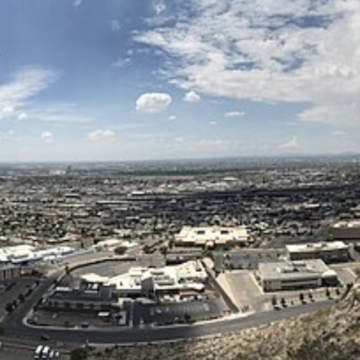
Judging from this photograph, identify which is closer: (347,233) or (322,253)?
(322,253)

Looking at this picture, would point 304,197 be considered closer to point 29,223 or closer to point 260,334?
point 29,223

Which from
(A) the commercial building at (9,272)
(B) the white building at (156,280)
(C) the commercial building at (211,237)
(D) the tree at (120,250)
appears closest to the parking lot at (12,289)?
(A) the commercial building at (9,272)

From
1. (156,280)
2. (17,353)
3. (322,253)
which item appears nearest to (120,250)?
(156,280)

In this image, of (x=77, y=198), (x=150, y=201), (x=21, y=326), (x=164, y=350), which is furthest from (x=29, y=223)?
(x=164, y=350)

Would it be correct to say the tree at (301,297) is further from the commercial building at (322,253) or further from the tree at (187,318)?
the commercial building at (322,253)

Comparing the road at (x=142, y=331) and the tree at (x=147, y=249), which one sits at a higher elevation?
the tree at (x=147, y=249)

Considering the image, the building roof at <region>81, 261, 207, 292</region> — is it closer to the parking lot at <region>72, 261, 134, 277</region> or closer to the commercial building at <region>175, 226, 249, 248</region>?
the parking lot at <region>72, 261, 134, 277</region>

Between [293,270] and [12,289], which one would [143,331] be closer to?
[293,270]
